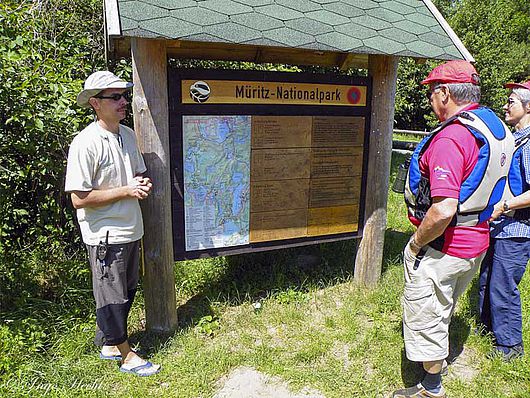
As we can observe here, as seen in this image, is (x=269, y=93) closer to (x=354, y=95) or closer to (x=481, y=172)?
(x=354, y=95)

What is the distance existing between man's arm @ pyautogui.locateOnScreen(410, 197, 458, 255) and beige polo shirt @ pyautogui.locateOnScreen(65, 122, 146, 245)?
1.91m

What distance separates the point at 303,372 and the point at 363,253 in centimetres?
161

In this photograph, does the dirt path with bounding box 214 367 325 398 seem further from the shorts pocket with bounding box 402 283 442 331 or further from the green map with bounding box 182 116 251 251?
the green map with bounding box 182 116 251 251

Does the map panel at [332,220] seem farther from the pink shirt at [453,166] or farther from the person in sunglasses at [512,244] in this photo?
the pink shirt at [453,166]

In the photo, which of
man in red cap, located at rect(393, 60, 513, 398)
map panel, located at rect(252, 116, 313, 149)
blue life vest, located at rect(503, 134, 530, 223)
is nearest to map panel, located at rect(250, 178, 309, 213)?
map panel, located at rect(252, 116, 313, 149)

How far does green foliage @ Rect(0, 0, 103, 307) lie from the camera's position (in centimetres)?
336

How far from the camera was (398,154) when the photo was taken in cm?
1334

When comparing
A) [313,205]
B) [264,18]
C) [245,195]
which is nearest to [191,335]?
[245,195]

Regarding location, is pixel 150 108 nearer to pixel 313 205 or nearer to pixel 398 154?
pixel 313 205

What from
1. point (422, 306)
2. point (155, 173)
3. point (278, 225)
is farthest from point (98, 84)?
point (422, 306)

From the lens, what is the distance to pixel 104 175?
302 cm

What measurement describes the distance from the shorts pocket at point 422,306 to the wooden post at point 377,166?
1.68 m

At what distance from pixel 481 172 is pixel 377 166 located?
1838 mm

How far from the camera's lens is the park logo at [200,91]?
3.56 m
